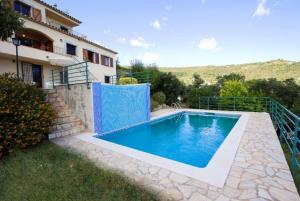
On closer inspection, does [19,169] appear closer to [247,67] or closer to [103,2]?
[103,2]

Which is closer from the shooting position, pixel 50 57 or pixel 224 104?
pixel 50 57

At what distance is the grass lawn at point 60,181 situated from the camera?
2520mm

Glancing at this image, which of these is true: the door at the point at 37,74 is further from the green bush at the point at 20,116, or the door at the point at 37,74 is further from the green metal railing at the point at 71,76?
the green bush at the point at 20,116

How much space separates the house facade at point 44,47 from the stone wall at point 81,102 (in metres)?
1.95

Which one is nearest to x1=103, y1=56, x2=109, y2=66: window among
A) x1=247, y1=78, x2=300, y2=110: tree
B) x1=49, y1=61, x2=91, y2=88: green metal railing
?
x1=49, y1=61, x2=91, y2=88: green metal railing

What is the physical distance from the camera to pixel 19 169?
3.46 metres

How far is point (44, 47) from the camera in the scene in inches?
512

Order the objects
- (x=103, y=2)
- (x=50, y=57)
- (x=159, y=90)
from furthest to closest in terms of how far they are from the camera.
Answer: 1. (x=159, y=90)
2. (x=50, y=57)
3. (x=103, y=2)

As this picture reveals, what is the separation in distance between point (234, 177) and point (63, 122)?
5.89m

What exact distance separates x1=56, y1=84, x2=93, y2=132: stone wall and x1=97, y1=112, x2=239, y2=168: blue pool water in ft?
3.09

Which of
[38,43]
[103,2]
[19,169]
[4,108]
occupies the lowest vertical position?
[19,169]

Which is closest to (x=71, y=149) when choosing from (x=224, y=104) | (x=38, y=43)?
(x=224, y=104)

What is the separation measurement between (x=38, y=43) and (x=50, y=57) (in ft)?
8.74

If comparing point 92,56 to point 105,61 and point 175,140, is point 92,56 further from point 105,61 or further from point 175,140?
point 175,140
